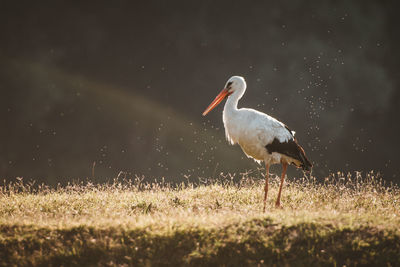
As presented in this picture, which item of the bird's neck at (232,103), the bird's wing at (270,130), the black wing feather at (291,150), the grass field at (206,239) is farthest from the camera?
the bird's neck at (232,103)

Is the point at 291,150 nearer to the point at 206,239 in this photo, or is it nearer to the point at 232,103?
the point at 232,103

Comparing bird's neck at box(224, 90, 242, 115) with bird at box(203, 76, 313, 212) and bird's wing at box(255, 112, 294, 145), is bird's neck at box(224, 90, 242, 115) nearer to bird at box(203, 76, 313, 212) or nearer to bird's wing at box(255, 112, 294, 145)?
bird at box(203, 76, 313, 212)

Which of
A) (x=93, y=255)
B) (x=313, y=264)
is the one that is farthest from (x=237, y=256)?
(x=93, y=255)

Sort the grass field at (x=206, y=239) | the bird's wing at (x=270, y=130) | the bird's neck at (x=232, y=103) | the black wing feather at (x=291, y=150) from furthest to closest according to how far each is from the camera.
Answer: the bird's neck at (x=232, y=103) < the black wing feather at (x=291, y=150) < the bird's wing at (x=270, y=130) < the grass field at (x=206, y=239)

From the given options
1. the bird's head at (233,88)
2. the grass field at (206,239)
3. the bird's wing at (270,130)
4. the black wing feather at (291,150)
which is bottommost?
the grass field at (206,239)

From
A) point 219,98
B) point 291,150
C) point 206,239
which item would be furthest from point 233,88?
point 206,239

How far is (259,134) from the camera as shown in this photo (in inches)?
327

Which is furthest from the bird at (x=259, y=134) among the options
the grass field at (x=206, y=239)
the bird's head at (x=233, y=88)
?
the grass field at (x=206, y=239)

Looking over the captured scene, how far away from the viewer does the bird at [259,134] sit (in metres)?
8.31

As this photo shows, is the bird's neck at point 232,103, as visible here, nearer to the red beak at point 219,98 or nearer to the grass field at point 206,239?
the red beak at point 219,98

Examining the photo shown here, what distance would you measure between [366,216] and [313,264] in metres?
1.84

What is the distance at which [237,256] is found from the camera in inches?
218

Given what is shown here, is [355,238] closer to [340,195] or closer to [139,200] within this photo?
[340,195]

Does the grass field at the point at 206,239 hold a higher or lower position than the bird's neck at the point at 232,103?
lower
